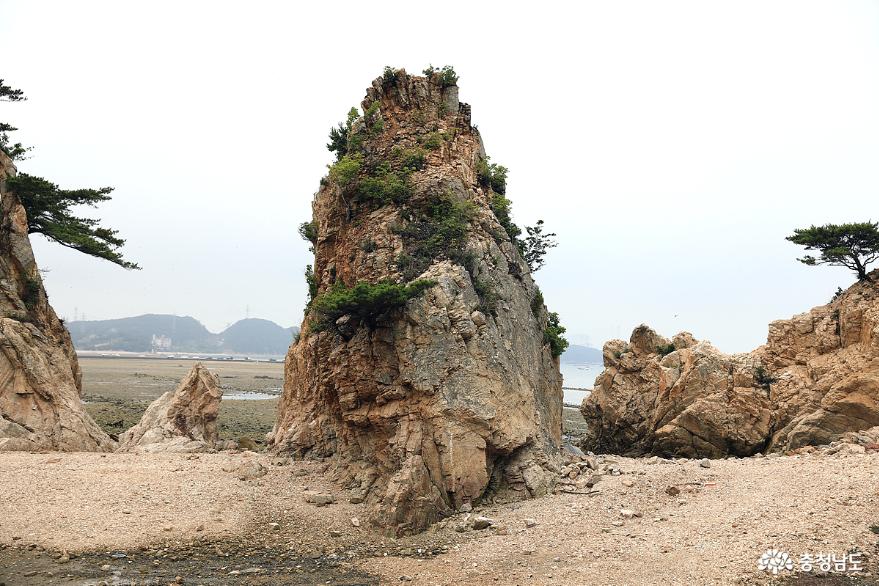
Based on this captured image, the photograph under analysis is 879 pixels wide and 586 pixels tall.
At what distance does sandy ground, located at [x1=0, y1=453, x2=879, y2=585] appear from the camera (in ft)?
42.7

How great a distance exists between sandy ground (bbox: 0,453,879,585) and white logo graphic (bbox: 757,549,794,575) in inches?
8.4

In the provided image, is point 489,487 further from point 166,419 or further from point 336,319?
point 166,419

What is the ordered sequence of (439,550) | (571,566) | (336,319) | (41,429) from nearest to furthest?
(571,566)
(439,550)
(336,319)
(41,429)

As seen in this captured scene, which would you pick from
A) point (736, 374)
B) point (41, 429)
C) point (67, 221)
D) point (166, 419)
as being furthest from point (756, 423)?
point (67, 221)

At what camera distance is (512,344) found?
66.9 feet

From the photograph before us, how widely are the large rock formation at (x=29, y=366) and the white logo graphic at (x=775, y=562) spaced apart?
80.8ft

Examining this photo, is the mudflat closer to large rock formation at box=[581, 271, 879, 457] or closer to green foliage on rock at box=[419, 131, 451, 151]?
green foliage on rock at box=[419, 131, 451, 151]

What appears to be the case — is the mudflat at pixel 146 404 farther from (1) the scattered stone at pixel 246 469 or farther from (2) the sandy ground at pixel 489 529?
(2) the sandy ground at pixel 489 529

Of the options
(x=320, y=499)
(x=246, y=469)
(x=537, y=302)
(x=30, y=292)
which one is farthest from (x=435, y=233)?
(x=30, y=292)

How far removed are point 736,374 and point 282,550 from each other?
21585 millimetres

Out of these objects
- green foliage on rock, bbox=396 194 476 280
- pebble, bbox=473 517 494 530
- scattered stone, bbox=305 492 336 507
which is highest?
green foliage on rock, bbox=396 194 476 280

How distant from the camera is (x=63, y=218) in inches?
1222

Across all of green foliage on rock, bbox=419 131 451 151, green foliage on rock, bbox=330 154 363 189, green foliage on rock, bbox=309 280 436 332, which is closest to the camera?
green foliage on rock, bbox=309 280 436 332

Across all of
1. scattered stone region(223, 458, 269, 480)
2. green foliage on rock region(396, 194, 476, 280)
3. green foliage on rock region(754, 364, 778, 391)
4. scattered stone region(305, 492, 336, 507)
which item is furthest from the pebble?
green foliage on rock region(754, 364, 778, 391)
